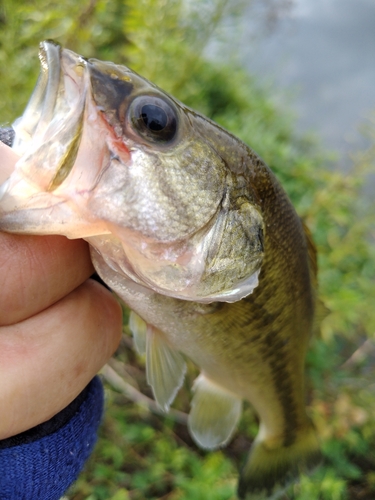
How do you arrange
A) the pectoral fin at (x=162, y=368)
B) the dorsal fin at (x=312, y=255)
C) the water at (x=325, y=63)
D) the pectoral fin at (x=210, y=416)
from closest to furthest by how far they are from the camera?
the pectoral fin at (x=162, y=368) → the dorsal fin at (x=312, y=255) → the pectoral fin at (x=210, y=416) → the water at (x=325, y=63)

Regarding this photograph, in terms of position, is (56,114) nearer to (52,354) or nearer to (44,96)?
(44,96)

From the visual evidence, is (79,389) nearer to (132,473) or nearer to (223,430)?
(223,430)

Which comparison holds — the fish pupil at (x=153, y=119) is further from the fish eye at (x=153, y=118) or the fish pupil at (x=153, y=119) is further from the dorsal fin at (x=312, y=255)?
the dorsal fin at (x=312, y=255)

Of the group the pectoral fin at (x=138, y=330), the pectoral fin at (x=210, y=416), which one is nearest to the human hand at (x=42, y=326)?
the pectoral fin at (x=138, y=330)

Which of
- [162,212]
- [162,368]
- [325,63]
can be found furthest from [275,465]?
[325,63]

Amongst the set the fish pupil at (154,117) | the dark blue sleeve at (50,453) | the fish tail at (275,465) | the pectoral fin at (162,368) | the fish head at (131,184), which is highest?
the fish pupil at (154,117)

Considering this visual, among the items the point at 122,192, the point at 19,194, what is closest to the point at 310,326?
the point at 122,192

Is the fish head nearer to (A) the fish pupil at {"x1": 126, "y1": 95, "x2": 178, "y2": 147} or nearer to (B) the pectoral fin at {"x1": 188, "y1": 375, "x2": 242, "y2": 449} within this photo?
(A) the fish pupil at {"x1": 126, "y1": 95, "x2": 178, "y2": 147}

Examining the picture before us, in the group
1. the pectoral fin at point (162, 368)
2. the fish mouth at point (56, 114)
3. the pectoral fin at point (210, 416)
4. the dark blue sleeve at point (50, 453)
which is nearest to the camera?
the fish mouth at point (56, 114)
